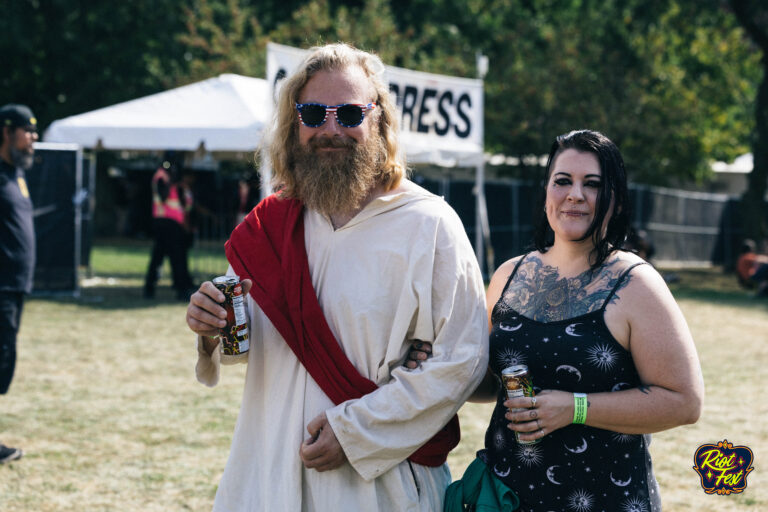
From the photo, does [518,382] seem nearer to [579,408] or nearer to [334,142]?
[579,408]

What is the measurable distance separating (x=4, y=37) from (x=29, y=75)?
2831mm

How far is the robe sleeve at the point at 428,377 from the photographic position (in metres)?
2.39

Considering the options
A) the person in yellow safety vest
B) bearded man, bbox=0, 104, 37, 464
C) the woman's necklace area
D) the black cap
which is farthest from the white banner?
the woman's necklace area

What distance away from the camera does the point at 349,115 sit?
2623 mm

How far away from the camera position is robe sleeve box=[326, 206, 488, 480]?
239 cm

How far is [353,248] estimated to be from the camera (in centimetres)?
257

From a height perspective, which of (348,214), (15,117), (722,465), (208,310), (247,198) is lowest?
(722,465)

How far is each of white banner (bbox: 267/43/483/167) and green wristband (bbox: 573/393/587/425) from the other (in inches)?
391

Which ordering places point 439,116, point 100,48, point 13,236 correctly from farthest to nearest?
point 100,48, point 439,116, point 13,236

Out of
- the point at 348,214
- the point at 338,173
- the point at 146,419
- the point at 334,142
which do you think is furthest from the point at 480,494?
the point at 146,419

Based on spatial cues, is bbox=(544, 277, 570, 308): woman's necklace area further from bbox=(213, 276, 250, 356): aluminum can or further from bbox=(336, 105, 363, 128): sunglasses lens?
bbox=(213, 276, 250, 356): aluminum can

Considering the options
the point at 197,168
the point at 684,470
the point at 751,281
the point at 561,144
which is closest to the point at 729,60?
the point at 751,281

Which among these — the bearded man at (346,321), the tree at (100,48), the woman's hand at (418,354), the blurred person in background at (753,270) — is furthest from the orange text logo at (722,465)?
the tree at (100,48)

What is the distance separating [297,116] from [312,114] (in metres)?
0.12
